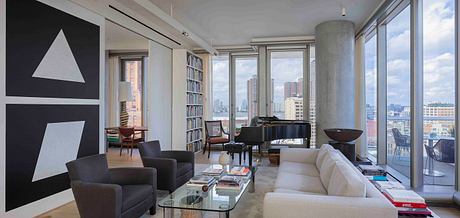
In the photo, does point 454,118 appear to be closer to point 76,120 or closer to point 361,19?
point 361,19

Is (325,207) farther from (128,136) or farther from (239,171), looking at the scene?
(128,136)

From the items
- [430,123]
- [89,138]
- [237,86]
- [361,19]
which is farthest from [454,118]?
[237,86]

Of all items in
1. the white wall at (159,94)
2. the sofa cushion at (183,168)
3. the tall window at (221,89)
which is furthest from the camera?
the tall window at (221,89)

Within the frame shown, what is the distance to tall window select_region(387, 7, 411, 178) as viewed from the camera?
4441 mm

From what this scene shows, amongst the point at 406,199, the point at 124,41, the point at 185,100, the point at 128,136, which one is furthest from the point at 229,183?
the point at 124,41

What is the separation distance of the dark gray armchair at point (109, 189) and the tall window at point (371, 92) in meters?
4.71

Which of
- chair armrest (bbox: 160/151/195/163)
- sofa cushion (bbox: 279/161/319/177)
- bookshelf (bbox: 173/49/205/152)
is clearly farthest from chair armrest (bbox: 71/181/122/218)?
bookshelf (bbox: 173/49/205/152)

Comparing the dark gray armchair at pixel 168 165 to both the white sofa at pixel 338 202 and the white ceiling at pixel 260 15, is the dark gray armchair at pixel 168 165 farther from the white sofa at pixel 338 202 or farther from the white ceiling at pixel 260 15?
the white ceiling at pixel 260 15

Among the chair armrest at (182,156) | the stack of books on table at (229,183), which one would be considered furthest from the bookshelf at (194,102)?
the stack of books on table at (229,183)

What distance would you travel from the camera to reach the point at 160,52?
6379mm

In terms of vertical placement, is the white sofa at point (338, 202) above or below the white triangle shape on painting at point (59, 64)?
below

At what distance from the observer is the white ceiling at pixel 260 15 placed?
4.78 meters

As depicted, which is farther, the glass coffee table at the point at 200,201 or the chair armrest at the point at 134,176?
the chair armrest at the point at 134,176

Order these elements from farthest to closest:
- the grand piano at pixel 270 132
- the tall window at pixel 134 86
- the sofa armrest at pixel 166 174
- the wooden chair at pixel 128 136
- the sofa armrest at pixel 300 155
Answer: the tall window at pixel 134 86
the wooden chair at pixel 128 136
the grand piano at pixel 270 132
the sofa armrest at pixel 300 155
the sofa armrest at pixel 166 174
